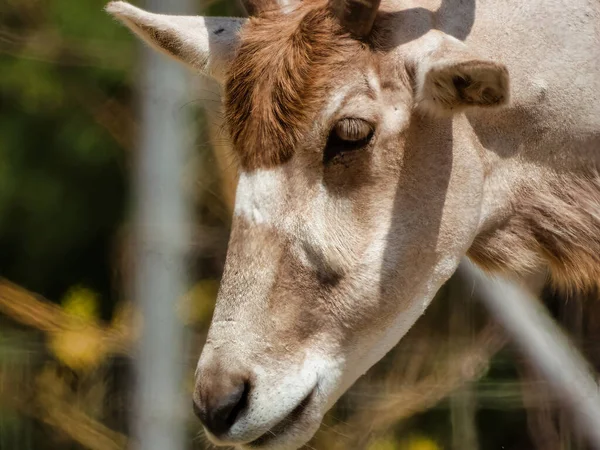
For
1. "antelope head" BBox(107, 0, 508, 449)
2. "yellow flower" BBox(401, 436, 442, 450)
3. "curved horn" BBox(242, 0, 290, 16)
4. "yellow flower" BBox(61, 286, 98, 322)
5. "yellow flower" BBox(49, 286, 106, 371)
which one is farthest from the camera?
"yellow flower" BBox(61, 286, 98, 322)

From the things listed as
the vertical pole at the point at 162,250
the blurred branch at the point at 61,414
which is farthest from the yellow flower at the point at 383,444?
the vertical pole at the point at 162,250

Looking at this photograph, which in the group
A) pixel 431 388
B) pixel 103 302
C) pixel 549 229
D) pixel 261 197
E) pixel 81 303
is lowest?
pixel 103 302

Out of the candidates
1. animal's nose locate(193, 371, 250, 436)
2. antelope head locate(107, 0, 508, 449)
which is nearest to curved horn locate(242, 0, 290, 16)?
antelope head locate(107, 0, 508, 449)

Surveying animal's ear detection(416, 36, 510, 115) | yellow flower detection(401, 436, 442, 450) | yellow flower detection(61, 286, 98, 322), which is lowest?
yellow flower detection(61, 286, 98, 322)

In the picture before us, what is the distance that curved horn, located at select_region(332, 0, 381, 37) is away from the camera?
2232mm

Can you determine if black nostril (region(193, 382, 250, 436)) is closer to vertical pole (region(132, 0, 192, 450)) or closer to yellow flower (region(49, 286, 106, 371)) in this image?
vertical pole (region(132, 0, 192, 450))

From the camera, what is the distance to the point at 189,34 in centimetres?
260

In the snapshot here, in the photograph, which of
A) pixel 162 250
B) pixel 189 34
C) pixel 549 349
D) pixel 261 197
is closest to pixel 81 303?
pixel 162 250

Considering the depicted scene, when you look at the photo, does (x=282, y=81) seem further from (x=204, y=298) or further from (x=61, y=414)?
(x=61, y=414)

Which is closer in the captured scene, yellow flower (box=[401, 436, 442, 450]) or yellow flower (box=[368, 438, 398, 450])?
yellow flower (box=[368, 438, 398, 450])

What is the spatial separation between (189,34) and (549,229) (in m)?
0.96

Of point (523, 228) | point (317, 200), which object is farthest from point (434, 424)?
point (317, 200)

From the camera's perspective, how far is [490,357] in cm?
415

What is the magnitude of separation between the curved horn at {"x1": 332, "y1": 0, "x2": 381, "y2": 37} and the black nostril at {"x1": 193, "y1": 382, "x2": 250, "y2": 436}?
2.49 ft
